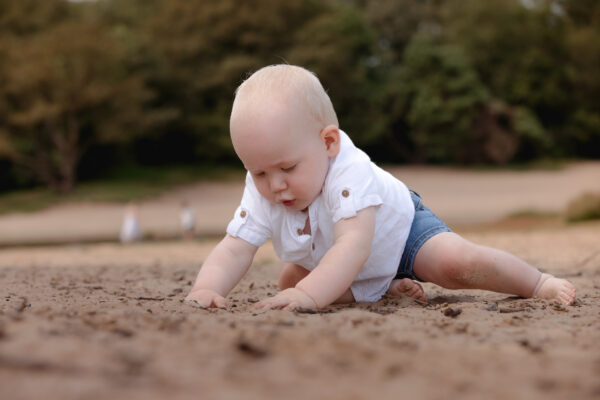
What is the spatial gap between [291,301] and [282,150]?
1.87ft

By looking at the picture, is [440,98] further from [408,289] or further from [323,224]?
[323,224]

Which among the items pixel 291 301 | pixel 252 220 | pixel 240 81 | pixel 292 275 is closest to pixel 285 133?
pixel 252 220

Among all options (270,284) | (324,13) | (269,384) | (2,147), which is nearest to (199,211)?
(2,147)

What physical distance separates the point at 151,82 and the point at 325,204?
21602 mm

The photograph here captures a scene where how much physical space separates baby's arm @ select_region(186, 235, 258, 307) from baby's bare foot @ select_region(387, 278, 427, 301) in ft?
2.23

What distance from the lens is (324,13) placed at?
26609mm

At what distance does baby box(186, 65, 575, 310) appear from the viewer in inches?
93.6

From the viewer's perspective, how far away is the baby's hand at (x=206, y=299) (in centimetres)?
246

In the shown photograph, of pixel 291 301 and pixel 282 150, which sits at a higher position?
pixel 282 150

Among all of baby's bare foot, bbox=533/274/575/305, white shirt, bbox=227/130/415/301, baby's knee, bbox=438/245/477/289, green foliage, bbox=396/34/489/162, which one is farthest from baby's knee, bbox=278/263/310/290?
green foliage, bbox=396/34/489/162

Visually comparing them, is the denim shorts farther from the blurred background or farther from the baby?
the blurred background

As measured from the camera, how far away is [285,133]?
2.38 m

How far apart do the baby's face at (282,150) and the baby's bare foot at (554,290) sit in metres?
1.10

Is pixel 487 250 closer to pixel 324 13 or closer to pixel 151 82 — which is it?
pixel 151 82
